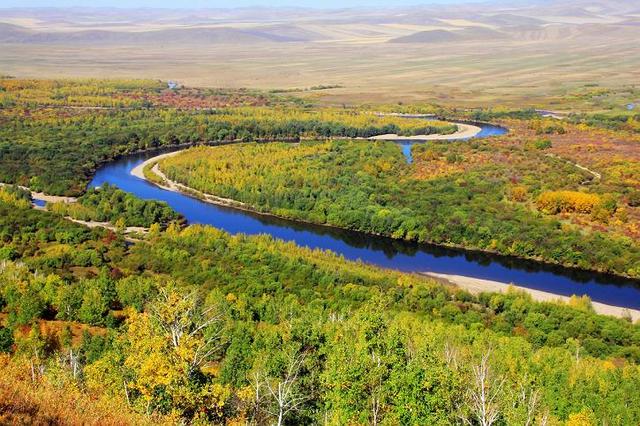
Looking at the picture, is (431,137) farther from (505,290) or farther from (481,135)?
(505,290)

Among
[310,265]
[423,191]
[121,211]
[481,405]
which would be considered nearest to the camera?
[481,405]

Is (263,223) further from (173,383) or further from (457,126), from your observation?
(457,126)

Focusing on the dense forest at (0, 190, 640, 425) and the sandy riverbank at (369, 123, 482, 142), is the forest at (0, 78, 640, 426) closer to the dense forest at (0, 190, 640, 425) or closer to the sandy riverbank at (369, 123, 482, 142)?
the dense forest at (0, 190, 640, 425)

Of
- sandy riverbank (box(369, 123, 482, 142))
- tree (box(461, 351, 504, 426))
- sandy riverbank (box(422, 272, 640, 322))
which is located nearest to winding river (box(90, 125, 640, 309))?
sandy riverbank (box(422, 272, 640, 322))

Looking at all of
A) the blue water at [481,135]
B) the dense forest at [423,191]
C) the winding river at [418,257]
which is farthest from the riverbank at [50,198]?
the blue water at [481,135]

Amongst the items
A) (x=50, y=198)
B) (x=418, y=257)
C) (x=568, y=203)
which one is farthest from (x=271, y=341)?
(x=50, y=198)

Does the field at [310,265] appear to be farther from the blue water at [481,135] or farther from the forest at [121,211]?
the blue water at [481,135]
